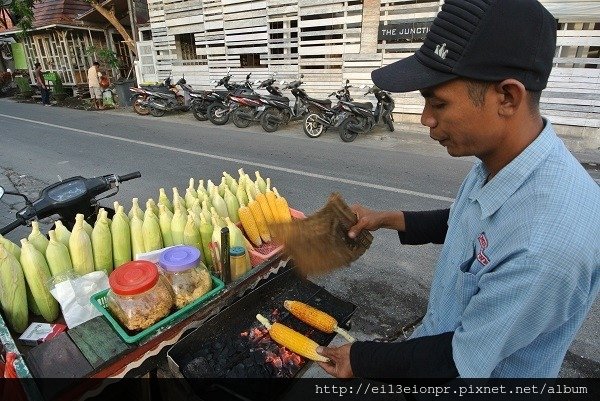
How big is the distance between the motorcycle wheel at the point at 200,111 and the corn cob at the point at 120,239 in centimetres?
933

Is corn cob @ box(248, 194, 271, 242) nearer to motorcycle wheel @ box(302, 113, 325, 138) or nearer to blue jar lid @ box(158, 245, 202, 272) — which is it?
blue jar lid @ box(158, 245, 202, 272)

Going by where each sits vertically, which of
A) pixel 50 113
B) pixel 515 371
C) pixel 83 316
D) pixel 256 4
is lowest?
pixel 50 113

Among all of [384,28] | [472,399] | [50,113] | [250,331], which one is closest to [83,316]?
[250,331]

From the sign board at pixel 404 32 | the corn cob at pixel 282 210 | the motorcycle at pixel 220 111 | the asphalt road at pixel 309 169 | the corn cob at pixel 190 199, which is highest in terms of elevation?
the sign board at pixel 404 32

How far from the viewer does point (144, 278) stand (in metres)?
1.40

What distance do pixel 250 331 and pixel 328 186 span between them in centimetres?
392

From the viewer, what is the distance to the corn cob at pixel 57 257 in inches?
66.5

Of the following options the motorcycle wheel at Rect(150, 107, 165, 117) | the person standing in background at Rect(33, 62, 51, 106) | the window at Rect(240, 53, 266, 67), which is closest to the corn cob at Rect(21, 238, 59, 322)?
the motorcycle wheel at Rect(150, 107, 165, 117)

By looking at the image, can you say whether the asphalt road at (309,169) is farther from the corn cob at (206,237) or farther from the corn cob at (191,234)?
the corn cob at (191,234)

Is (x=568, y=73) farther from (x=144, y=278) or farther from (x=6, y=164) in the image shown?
(x=6, y=164)

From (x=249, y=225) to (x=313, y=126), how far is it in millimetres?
6862

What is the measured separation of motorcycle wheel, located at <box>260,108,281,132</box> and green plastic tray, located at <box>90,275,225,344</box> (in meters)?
7.91

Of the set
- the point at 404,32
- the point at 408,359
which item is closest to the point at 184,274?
the point at 408,359

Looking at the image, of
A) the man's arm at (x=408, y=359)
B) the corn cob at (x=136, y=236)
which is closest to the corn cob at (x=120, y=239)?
the corn cob at (x=136, y=236)
